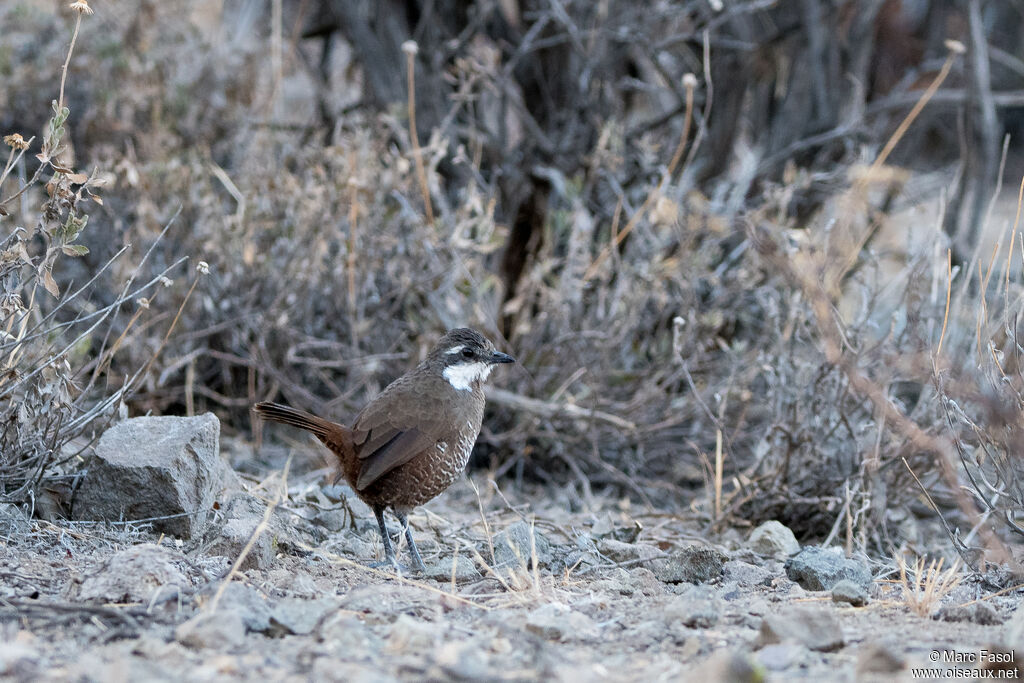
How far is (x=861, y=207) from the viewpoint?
5.74 metres

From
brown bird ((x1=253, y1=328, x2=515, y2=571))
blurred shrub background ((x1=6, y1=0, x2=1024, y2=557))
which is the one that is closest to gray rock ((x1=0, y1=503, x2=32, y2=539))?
blurred shrub background ((x1=6, y1=0, x2=1024, y2=557))

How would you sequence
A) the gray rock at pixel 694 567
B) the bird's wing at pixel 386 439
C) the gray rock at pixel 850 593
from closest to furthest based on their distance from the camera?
1. the gray rock at pixel 850 593
2. the gray rock at pixel 694 567
3. the bird's wing at pixel 386 439

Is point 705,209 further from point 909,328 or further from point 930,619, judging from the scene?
point 930,619

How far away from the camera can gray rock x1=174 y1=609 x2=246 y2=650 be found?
8.50ft

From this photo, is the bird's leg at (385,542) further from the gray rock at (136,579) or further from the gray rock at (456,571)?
the gray rock at (136,579)

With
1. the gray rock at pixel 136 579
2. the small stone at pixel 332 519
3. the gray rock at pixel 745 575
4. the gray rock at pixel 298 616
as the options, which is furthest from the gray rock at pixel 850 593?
the small stone at pixel 332 519

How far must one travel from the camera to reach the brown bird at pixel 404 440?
13.9 feet

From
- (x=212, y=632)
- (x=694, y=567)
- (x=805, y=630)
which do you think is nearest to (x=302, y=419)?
(x=694, y=567)

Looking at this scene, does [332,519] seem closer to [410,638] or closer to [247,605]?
[247,605]

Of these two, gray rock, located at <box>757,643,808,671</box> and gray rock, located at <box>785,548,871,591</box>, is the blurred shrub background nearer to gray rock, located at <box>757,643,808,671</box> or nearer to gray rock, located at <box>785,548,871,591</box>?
gray rock, located at <box>785,548,871,591</box>

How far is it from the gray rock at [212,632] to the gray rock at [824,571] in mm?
2089

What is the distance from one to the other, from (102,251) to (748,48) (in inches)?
166

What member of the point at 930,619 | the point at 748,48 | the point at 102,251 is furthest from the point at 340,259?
the point at 930,619

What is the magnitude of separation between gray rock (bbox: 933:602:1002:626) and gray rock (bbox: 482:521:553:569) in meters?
1.40
